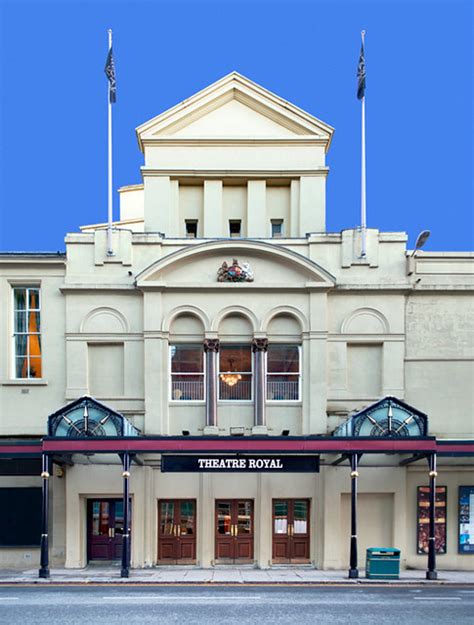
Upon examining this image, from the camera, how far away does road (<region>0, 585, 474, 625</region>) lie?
14711 millimetres

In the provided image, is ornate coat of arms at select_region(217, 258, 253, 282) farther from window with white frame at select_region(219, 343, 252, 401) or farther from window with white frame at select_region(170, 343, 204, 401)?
window with white frame at select_region(170, 343, 204, 401)

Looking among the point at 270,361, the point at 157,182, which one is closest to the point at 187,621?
the point at 270,361

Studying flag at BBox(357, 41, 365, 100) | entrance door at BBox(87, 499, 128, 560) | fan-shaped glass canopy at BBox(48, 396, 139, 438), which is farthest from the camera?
flag at BBox(357, 41, 365, 100)

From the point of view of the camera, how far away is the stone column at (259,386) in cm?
2260

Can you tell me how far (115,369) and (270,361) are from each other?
562cm

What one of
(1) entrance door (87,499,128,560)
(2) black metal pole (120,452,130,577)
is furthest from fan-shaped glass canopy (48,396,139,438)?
(1) entrance door (87,499,128,560)

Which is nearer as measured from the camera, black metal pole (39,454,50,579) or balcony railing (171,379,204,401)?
black metal pole (39,454,50,579)

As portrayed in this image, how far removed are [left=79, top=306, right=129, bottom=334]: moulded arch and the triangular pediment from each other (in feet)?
21.9

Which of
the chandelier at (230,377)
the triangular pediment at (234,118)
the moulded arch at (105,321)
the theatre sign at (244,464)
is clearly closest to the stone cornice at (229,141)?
the triangular pediment at (234,118)

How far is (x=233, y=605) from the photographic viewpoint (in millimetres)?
16250

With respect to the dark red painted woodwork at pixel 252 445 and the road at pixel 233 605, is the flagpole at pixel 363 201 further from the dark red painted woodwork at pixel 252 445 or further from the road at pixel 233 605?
the road at pixel 233 605

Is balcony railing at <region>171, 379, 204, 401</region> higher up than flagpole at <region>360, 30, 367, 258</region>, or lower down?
lower down

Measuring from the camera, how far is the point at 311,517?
22578 mm

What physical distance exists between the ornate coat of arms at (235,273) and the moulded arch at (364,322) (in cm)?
386
